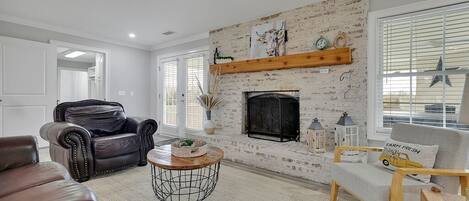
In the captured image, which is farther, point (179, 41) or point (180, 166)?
point (179, 41)

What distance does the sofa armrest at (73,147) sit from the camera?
8.76 ft

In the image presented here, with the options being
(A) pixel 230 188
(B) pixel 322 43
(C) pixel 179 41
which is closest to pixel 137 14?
(C) pixel 179 41

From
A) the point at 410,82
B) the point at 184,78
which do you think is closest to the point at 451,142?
the point at 410,82

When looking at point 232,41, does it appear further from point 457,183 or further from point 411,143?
point 457,183

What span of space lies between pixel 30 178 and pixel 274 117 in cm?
294

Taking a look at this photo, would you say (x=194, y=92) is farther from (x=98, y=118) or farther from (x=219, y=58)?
(x=98, y=118)

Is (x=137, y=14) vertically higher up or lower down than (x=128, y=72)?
higher up

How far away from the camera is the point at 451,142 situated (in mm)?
1749

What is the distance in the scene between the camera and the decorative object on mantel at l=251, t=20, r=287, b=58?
12.1ft

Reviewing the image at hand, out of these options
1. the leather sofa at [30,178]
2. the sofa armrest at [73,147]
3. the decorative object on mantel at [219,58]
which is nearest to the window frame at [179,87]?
the decorative object on mantel at [219,58]

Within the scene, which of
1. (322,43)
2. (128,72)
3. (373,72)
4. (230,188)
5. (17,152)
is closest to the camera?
(17,152)

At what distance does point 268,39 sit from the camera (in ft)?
12.6

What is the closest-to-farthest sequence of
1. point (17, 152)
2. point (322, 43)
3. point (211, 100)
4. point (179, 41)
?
point (17, 152) → point (322, 43) → point (211, 100) → point (179, 41)

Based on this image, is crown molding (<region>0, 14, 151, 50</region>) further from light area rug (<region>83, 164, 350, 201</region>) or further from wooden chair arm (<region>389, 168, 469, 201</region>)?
wooden chair arm (<region>389, 168, 469, 201</region>)
